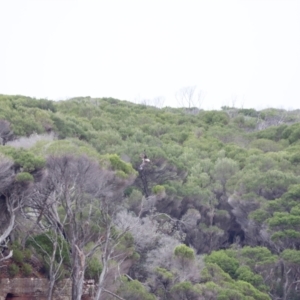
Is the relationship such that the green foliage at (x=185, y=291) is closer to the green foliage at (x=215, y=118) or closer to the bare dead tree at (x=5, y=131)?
the bare dead tree at (x=5, y=131)

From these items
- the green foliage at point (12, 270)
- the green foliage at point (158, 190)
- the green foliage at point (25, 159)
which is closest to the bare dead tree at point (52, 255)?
the green foliage at point (12, 270)

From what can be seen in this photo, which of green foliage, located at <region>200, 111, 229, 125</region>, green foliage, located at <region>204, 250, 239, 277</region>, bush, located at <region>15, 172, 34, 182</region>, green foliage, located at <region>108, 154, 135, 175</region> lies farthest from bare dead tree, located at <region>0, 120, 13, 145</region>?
green foliage, located at <region>200, 111, 229, 125</region>

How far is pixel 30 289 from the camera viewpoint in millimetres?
14797

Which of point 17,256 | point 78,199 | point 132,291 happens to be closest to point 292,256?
point 132,291

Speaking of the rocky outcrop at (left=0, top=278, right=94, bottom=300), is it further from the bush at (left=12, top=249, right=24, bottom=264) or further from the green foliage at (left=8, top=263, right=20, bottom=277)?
the bush at (left=12, top=249, right=24, bottom=264)

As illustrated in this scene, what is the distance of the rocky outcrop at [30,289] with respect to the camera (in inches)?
567

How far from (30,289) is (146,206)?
8906 millimetres

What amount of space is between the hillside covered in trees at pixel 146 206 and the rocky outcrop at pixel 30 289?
201 mm

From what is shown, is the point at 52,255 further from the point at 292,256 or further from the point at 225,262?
the point at 292,256

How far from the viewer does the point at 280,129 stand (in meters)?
38.8

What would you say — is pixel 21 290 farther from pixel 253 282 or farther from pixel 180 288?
pixel 253 282

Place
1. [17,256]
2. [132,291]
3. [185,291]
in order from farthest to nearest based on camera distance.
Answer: [185,291]
[132,291]
[17,256]

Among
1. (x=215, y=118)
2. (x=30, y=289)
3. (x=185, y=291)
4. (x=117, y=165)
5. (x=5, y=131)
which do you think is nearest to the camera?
(x=30, y=289)

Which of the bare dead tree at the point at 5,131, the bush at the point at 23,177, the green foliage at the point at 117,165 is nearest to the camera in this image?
the bush at the point at 23,177
